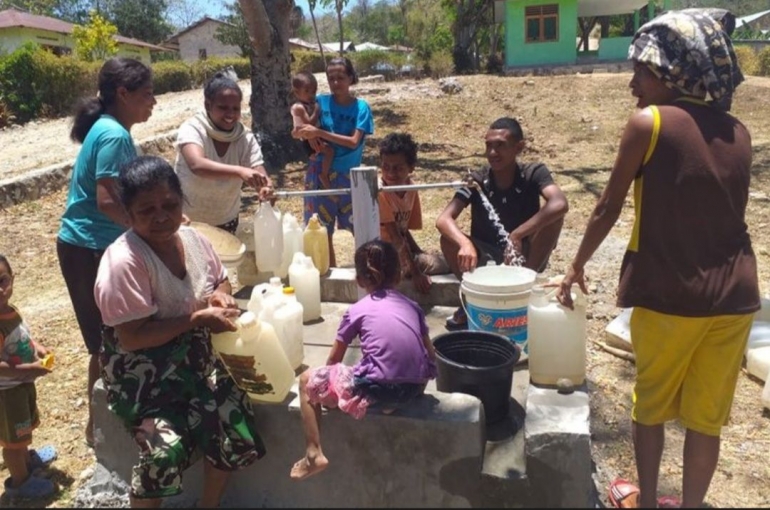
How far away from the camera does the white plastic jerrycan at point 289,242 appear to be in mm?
3965

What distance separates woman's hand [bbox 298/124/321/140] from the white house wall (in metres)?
43.7

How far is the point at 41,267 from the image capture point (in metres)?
6.44

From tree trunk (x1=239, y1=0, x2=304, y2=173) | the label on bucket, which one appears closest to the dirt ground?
tree trunk (x1=239, y1=0, x2=304, y2=173)

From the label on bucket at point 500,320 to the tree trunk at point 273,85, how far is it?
6726 mm

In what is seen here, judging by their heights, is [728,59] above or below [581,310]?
above

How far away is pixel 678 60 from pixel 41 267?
6.11 meters

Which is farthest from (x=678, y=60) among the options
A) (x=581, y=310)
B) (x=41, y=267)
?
(x=41, y=267)

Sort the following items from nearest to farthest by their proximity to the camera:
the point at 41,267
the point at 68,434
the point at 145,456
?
1. the point at 145,456
2. the point at 68,434
3. the point at 41,267

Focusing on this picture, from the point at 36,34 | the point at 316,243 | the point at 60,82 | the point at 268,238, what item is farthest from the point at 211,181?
the point at 36,34

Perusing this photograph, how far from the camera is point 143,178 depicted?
2221mm

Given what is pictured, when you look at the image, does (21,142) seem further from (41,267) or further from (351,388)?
(351,388)

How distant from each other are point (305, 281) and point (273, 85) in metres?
6.68

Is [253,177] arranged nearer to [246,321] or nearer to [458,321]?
[246,321]

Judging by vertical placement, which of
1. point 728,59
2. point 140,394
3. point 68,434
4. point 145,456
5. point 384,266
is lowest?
point 68,434
